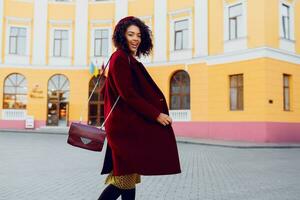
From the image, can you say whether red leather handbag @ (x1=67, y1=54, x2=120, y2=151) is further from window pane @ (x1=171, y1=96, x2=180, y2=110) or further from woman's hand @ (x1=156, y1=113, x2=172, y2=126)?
window pane @ (x1=171, y1=96, x2=180, y2=110)

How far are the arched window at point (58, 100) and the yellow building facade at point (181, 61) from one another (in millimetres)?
72

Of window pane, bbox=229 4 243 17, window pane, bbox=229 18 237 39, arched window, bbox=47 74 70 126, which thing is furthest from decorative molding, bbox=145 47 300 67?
arched window, bbox=47 74 70 126

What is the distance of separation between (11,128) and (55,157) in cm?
1800

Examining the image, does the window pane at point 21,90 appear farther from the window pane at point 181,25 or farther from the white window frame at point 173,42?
the window pane at point 181,25

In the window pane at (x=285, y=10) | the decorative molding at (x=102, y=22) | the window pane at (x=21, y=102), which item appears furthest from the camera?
the decorative molding at (x=102, y=22)

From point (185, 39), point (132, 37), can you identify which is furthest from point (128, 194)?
point (185, 39)

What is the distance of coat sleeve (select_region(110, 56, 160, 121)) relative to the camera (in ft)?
10.0

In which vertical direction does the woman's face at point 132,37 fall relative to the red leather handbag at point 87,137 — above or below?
above

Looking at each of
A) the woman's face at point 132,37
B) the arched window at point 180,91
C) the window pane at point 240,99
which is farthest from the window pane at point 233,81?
the woman's face at point 132,37

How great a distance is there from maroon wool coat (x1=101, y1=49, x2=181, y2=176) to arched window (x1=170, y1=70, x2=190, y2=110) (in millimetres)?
21617

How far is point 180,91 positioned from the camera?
82.6 feet

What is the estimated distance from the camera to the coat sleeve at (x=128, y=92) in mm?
3049

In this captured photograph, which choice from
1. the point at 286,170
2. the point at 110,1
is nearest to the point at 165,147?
the point at 286,170

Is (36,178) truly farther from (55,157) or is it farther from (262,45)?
(262,45)
